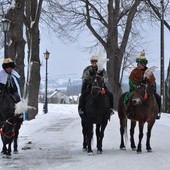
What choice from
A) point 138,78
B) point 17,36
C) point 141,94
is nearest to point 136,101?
point 141,94

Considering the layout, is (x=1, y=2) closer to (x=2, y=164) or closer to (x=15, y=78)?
(x=15, y=78)

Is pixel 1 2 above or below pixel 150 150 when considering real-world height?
above

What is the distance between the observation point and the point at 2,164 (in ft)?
37.1

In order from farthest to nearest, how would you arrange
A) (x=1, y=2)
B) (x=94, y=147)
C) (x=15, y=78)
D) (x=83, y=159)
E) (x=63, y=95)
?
(x=63, y=95) < (x=1, y=2) < (x=94, y=147) < (x=15, y=78) < (x=83, y=159)

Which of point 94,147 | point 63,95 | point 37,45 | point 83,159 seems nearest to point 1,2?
point 37,45

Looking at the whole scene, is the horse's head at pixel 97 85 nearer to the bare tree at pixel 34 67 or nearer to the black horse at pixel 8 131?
the black horse at pixel 8 131

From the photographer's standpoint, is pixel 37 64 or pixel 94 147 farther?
pixel 37 64

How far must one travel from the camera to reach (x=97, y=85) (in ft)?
40.3

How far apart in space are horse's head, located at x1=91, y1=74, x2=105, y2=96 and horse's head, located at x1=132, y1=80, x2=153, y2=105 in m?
0.99

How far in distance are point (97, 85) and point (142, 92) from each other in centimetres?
131

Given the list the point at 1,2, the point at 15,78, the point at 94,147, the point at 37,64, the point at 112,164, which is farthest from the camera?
the point at 1,2

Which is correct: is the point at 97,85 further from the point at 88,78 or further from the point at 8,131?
the point at 8,131

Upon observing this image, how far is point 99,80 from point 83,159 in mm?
1943

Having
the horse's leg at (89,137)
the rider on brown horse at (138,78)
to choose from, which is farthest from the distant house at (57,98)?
the horse's leg at (89,137)
